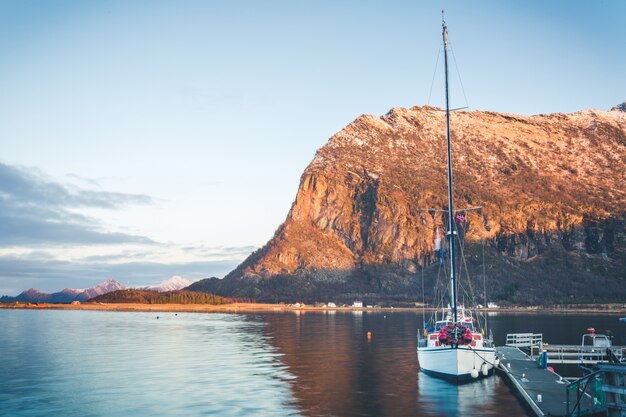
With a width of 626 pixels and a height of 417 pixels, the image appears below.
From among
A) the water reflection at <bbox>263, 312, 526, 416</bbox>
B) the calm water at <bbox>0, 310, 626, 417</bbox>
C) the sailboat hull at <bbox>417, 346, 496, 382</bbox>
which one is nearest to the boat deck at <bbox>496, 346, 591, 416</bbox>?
the water reflection at <bbox>263, 312, 526, 416</bbox>

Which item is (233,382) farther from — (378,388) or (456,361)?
(456,361)

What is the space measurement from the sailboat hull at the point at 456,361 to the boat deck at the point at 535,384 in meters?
2.62

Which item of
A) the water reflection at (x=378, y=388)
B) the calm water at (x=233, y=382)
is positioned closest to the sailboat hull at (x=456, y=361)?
the water reflection at (x=378, y=388)

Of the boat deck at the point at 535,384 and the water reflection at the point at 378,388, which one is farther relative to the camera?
the water reflection at the point at 378,388

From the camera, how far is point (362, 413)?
1893 inches

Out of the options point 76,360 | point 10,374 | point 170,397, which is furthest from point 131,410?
point 76,360

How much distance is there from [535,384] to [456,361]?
7393mm

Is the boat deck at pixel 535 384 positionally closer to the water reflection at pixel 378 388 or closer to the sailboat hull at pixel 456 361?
the water reflection at pixel 378 388

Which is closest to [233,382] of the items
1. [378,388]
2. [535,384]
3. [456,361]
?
[378,388]

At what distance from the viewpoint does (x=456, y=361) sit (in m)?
60.1

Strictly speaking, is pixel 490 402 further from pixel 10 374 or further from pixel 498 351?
pixel 10 374

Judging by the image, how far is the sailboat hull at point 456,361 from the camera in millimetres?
60625

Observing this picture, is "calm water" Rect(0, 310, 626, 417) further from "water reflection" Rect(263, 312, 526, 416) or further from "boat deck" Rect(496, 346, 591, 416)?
"boat deck" Rect(496, 346, 591, 416)

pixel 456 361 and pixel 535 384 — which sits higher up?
pixel 456 361
